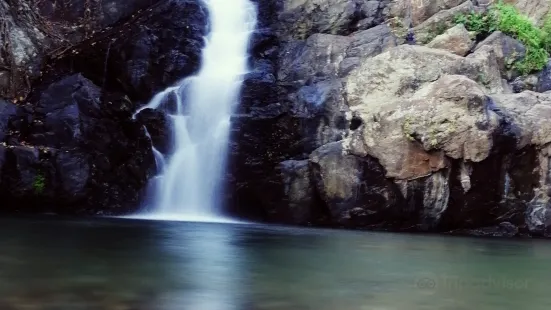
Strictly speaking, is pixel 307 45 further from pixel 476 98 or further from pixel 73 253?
pixel 73 253

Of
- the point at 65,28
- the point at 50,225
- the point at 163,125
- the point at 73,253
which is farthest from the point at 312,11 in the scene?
the point at 73,253

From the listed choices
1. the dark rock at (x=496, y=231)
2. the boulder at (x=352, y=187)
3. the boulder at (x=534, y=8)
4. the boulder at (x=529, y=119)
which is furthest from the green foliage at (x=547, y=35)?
the boulder at (x=352, y=187)

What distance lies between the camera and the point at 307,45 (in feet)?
51.0

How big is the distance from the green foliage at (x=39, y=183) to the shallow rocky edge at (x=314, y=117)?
2cm

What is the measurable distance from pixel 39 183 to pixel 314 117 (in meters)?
7.01

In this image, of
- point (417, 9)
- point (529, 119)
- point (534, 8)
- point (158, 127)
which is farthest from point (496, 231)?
point (158, 127)

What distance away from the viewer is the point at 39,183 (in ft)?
41.4

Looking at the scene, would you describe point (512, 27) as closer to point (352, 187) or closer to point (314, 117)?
point (314, 117)

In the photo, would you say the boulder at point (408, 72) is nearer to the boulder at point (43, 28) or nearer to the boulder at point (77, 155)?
the boulder at point (77, 155)

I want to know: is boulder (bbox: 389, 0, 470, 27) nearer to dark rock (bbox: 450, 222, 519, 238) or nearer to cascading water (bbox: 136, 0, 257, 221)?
cascading water (bbox: 136, 0, 257, 221)

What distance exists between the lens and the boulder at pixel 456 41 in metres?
14.3

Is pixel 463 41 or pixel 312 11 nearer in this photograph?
pixel 463 41

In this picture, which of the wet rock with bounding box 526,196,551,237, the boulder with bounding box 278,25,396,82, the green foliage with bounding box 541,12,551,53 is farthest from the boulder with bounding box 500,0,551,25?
the wet rock with bounding box 526,196,551,237

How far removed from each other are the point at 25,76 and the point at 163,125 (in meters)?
4.20
